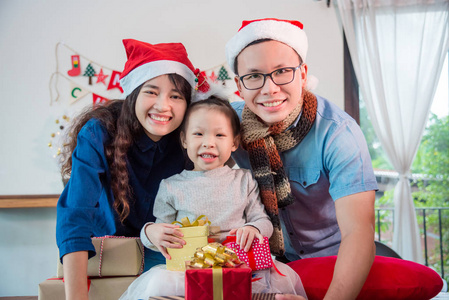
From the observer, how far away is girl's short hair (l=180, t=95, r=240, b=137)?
1.51 m

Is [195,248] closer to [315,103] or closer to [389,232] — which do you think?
[315,103]

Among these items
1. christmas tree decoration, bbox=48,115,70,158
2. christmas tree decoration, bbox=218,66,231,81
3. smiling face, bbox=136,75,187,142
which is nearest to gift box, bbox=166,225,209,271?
smiling face, bbox=136,75,187,142

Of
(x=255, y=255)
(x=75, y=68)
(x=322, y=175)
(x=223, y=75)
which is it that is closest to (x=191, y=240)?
(x=255, y=255)

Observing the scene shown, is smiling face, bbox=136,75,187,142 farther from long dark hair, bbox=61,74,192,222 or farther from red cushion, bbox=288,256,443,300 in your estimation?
red cushion, bbox=288,256,443,300

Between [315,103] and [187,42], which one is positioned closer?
[315,103]

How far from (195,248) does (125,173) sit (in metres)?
0.49

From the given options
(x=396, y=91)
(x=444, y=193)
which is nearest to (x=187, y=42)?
(x=396, y=91)

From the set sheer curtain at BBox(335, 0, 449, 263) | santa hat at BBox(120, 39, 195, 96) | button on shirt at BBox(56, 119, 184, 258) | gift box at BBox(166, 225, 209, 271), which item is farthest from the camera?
sheer curtain at BBox(335, 0, 449, 263)

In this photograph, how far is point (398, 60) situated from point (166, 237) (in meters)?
3.48

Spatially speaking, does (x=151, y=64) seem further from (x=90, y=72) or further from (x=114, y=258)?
(x=90, y=72)

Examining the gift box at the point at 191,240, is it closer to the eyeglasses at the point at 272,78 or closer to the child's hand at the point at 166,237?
the child's hand at the point at 166,237

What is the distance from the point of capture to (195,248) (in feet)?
3.89

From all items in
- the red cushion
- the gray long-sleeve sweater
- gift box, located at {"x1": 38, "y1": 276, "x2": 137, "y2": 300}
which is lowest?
gift box, located at {"x1": 38, "y1": 276, "x2": 137, "y2": 300}

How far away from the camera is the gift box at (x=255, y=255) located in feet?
3.95
